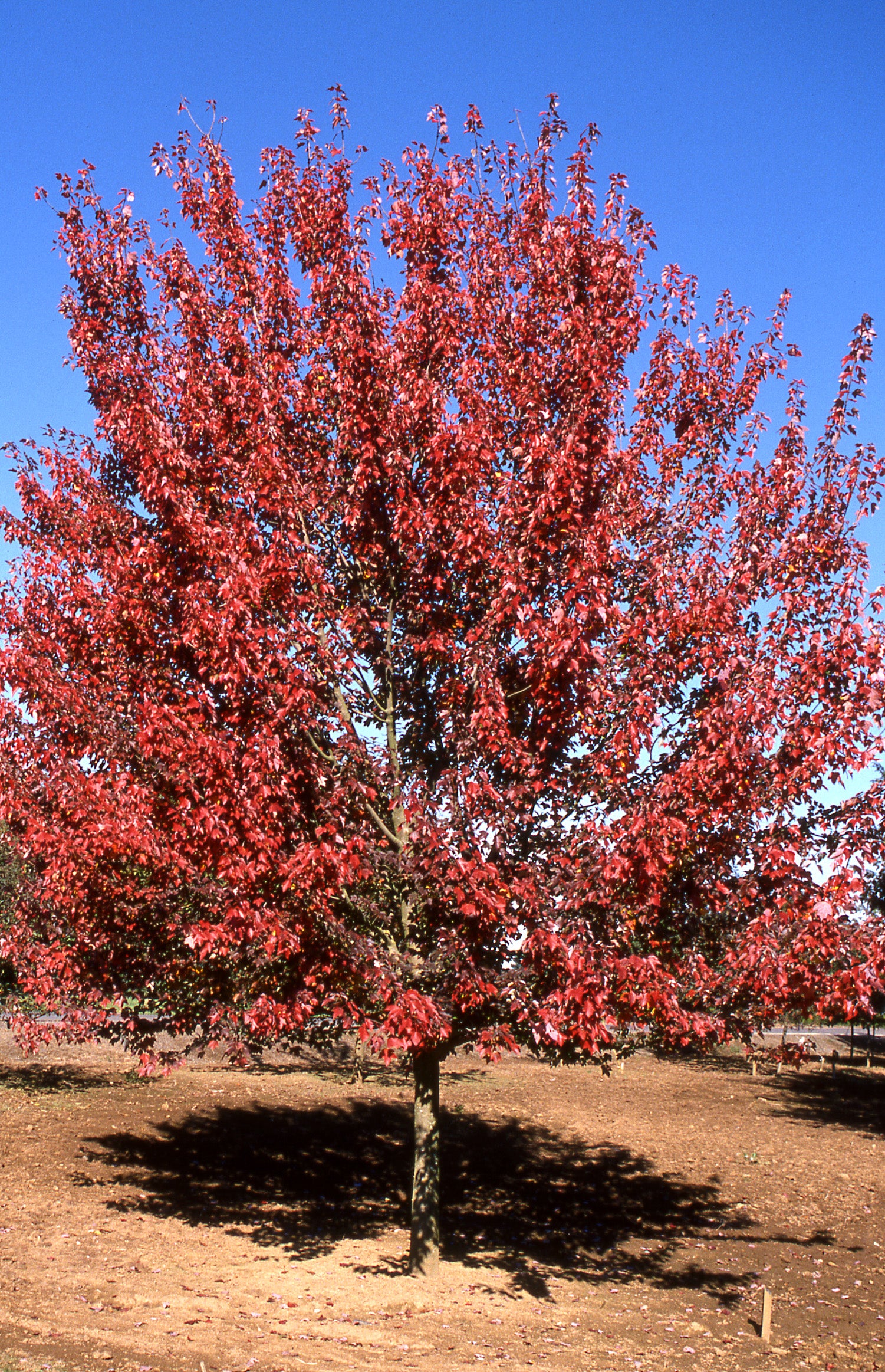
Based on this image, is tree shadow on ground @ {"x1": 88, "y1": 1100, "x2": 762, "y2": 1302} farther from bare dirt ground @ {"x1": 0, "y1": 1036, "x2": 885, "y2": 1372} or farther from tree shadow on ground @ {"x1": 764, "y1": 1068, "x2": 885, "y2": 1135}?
tree shadow on ground @ {"x1": 764, "y1": 1068, "x2": 885, "y2": 1135}

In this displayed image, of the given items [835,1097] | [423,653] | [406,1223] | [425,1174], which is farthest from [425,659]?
[835,1097]

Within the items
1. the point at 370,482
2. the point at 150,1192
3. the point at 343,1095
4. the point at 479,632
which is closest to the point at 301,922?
the point at 479,632

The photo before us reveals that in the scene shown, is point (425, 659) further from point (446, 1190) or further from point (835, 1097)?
point (835, 1097)

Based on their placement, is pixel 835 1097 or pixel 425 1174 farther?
pixel 835 1097

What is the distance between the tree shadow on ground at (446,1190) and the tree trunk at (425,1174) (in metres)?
0.65

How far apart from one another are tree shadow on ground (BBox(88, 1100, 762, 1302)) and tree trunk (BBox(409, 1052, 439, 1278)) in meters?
0.65

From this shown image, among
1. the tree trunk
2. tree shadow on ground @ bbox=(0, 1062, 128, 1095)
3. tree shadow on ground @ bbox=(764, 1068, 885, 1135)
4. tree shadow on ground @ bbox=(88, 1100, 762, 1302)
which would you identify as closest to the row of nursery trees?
the tree trunk

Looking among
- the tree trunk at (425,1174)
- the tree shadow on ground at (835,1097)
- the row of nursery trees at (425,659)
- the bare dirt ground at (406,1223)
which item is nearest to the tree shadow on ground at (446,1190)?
the bare dirt ground at (406,1223)

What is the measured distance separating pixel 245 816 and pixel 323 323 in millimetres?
4751

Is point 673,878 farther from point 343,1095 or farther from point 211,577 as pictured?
point 343,1095

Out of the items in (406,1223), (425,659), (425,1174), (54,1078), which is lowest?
(406,1223)

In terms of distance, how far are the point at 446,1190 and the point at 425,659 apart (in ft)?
34.1

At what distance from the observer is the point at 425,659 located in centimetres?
863

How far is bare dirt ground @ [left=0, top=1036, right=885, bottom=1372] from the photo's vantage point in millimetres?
8477
